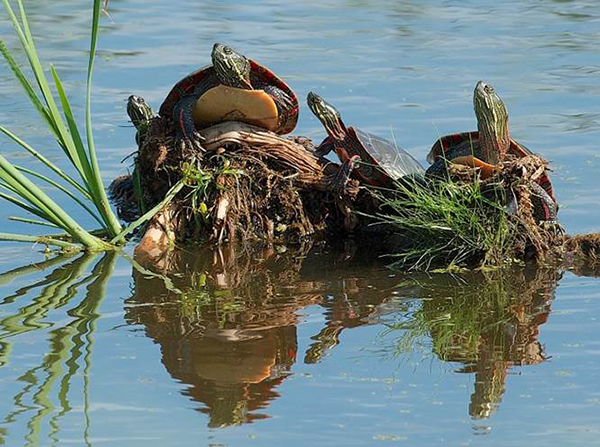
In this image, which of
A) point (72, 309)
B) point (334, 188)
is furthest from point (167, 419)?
point (334, 188)

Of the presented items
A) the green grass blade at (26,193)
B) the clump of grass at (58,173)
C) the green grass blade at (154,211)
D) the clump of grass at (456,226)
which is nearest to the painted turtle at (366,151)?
the clump of grass at (456,226)

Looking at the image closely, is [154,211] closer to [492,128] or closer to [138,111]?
[138,111]

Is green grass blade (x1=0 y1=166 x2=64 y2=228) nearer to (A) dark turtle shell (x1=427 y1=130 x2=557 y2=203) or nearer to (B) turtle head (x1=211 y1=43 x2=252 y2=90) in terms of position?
(B) turtle head (x1=211 y1=43 x2=252 y2=90)

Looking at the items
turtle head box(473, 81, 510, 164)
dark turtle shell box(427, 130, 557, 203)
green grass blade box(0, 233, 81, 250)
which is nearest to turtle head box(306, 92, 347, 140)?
dark turtle shell box(427, 130, 557, 203)

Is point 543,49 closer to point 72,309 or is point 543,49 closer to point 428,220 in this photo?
point 428,220

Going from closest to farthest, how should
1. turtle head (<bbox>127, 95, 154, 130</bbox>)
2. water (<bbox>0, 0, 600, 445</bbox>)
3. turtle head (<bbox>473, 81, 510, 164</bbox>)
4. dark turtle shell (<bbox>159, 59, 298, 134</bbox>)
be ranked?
water (<bbox>0, 0, 600, 445</bbox>) → turtle head (<bbox>473, 81, 510, 164</bbox>) → dark turtle shell (<bbox>159, 59, 298, 134</bbox>) → turtle head (<bbox>127, 95, 154, 130</bbox>)

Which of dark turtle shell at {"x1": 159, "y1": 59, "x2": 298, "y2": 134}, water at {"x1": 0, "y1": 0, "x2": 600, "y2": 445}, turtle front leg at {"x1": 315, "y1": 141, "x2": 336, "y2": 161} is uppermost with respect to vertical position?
dark turtle shell at {"x1": 159, "y1": 59, "x2": 298, "y2": 134}

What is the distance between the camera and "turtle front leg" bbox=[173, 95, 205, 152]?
5992mm

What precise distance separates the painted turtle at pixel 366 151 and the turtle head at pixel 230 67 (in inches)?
13.1

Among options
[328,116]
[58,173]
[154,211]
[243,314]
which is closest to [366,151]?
[328,116]

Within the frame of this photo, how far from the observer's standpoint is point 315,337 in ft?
15.4

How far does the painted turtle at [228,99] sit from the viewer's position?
19.7 ft

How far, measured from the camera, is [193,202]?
5859mm

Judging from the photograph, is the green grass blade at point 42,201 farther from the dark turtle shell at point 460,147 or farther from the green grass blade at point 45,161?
the dark turtle shell at point 460,147
